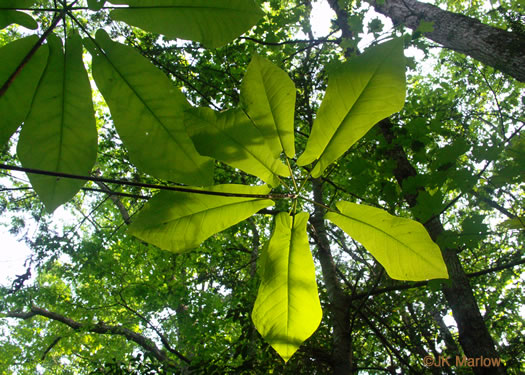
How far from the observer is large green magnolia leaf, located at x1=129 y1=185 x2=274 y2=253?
832 millimetres

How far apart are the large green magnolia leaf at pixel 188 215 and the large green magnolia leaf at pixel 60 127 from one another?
0.77 feet

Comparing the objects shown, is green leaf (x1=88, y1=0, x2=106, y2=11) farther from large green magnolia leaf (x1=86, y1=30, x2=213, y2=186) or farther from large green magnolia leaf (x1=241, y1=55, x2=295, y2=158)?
large green magnolia leaf (x1=241, y1=55, x2=295, y2=158)

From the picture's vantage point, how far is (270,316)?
859 mm

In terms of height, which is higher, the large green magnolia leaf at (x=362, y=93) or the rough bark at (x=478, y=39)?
the rough bark at (x=478, y=39)

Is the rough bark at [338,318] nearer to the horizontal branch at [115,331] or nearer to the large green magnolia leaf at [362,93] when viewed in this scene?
the large green magnolia leaf at [362,93]

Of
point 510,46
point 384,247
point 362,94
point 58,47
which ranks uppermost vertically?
point 510,46

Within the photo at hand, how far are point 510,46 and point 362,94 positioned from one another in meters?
2.83

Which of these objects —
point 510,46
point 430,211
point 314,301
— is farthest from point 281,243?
point 510,46

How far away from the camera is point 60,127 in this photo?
0.84 m

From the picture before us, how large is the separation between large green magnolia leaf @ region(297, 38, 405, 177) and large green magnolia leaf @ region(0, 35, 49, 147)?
29.1 inches

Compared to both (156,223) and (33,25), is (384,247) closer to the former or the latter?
(156,223)

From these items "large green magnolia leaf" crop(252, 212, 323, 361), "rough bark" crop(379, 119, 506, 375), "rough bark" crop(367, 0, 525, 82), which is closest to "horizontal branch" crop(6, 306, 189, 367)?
"rough bark" crop(379, 119, 506, 375)

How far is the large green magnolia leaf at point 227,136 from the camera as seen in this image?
0.73m

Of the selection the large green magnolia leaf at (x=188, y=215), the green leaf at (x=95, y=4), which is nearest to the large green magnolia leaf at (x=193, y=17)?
the green leaf at (x=95, y=4)
